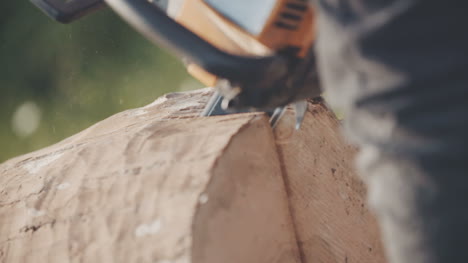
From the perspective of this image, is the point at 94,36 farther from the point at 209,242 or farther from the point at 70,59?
the point at 209,242

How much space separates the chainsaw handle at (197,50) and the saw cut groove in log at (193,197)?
25 centimetres

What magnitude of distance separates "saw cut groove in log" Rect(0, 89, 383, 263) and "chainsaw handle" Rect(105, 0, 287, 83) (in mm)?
252

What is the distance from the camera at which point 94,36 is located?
2.51 meters

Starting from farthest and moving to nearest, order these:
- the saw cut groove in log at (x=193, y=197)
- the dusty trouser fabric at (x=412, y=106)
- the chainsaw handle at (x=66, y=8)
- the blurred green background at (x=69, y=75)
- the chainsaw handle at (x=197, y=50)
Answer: the blurred green background at (x=69, y=75), the chainsaw handle at (x=66, y=8), the saw cut groove in log at (x=193, y=197), the chainsaw handle at (x=197, y=50), the dusty trouser fabric at (x=412, y=106)

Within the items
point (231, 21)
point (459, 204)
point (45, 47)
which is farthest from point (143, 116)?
point (45, 47)

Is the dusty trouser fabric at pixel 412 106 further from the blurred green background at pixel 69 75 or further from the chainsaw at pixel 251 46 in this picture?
the blurred green background at pixel 69 75

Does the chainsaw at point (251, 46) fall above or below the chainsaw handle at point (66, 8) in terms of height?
below

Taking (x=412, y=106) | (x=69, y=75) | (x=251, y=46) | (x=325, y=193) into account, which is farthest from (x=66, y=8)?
(x=69, y=75)

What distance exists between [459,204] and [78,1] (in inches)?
31.5

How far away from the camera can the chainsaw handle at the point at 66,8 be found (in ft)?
3.21

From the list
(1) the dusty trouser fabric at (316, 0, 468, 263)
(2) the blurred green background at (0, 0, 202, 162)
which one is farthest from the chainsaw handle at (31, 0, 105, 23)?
(2) the blurred green background at (0, 0, 202, 162)

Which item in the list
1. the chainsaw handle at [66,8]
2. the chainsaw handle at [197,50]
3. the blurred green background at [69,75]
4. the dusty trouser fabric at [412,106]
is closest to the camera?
the dusty trouser fabric at [412,106]

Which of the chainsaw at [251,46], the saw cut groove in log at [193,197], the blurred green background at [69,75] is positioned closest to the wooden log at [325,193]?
the saw cut groove in log at [193,197]

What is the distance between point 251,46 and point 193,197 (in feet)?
0.83
